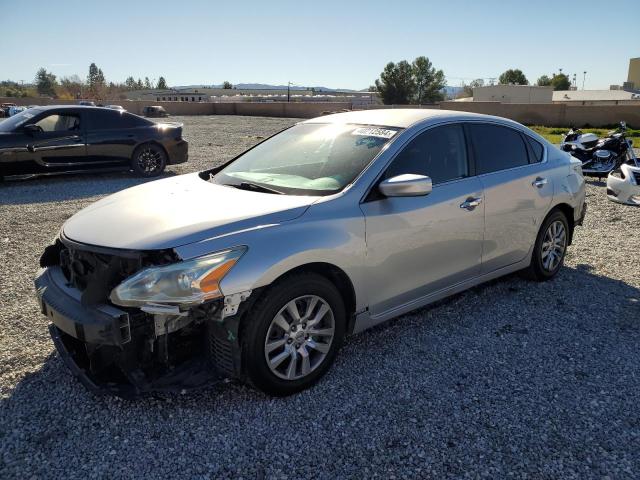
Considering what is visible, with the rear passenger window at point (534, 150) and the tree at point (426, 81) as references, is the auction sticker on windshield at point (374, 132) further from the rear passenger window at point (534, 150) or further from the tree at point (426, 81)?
the tree at point (426, 81)

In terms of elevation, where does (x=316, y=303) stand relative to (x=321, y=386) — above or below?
above

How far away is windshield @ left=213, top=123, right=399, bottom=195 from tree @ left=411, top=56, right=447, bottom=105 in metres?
100

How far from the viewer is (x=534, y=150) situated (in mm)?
4969

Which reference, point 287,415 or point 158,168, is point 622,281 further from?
point 158,168

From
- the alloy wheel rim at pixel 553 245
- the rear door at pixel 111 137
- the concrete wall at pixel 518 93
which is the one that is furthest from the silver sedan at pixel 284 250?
the concrete wall at pixel 518 93

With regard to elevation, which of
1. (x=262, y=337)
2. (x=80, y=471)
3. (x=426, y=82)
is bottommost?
(x=80, y=471)

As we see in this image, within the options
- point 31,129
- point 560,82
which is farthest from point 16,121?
point 560,82

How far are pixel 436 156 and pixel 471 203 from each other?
46 cm

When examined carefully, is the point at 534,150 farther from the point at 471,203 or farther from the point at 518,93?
the point at 518,93

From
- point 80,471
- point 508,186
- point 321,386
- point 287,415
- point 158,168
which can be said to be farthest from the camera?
point 158,168

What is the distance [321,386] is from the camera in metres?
3.33

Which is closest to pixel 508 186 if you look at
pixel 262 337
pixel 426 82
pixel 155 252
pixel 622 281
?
pixel 622 281

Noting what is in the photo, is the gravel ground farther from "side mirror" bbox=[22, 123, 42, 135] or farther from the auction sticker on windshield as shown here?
"side mirror" bbox=[22, 123, 42, 135]

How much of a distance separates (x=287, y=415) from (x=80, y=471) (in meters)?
1.10
